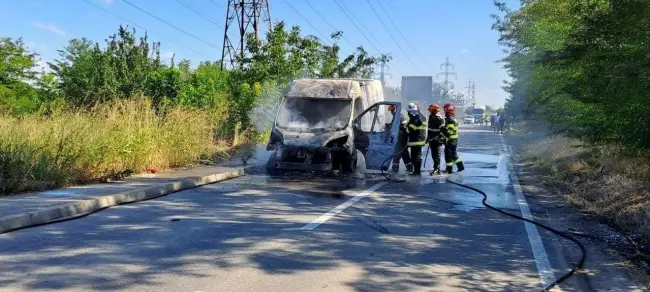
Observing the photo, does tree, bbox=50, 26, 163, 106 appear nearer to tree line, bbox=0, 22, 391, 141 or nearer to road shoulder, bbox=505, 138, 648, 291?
tree line, bbox=0, 22, 391, 141

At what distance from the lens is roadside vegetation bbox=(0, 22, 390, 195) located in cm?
1072

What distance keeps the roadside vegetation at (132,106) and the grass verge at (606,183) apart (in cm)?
917

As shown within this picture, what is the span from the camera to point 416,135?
520 inches

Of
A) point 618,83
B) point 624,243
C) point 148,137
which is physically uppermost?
point 618,83

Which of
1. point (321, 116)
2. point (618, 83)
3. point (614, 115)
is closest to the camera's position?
point (618, 83)

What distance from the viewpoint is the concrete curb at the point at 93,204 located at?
7.19m

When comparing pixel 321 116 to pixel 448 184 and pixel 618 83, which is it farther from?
pixel 618 83

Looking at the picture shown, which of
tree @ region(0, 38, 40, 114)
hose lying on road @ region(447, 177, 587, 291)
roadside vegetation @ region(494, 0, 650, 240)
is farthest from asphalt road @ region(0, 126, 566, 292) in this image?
tree @ region(0, 38, 40, 114)

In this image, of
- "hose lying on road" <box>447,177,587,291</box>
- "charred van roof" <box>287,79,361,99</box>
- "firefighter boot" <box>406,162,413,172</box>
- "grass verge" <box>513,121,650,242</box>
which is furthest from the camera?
"firefighter boot" <box>406,162,413,172</box>

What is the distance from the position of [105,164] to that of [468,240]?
829 centimetres

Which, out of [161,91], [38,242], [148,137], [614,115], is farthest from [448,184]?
[161,91]

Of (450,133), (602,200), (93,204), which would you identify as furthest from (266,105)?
(602,200)

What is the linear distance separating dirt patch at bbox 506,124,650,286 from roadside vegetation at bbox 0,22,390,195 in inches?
339

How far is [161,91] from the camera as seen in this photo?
20359mm
